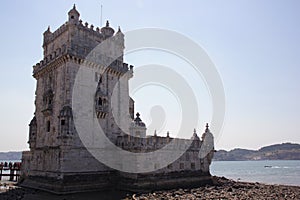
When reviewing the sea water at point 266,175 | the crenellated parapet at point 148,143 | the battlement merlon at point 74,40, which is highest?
the battlement merlon at point 74,40

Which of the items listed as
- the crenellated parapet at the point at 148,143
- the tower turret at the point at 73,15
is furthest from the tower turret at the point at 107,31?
the crenellated parapet at the point at 148,143

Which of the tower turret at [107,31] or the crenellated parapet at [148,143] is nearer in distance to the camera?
the crenellated parapet at [148,143]

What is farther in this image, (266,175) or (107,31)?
(266,175)

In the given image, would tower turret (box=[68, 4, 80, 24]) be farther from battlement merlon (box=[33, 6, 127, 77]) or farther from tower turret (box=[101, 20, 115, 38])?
tower turret (box=[101, 20, 115, 38])

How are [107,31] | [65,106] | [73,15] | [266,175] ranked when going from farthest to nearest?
[266,175]
[107,31]
[73,15]
[65,106]

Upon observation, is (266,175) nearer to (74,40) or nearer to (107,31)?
(107,31)

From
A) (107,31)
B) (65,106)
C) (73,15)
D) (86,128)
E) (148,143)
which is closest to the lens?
(65,106)

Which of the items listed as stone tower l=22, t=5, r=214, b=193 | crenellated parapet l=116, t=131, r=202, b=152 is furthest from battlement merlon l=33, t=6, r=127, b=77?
crenellated parapet l=116, t=131, r=202, b=152

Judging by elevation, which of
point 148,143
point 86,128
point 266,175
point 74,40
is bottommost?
point 266,175

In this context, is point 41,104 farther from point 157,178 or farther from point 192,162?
point 192,162

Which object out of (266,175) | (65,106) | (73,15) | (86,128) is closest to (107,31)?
(73,15)

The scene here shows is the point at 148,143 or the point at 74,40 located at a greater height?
the point at 74,40

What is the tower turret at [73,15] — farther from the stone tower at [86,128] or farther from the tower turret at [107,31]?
the tower turret at [107,31]

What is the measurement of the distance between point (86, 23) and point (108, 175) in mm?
17129
